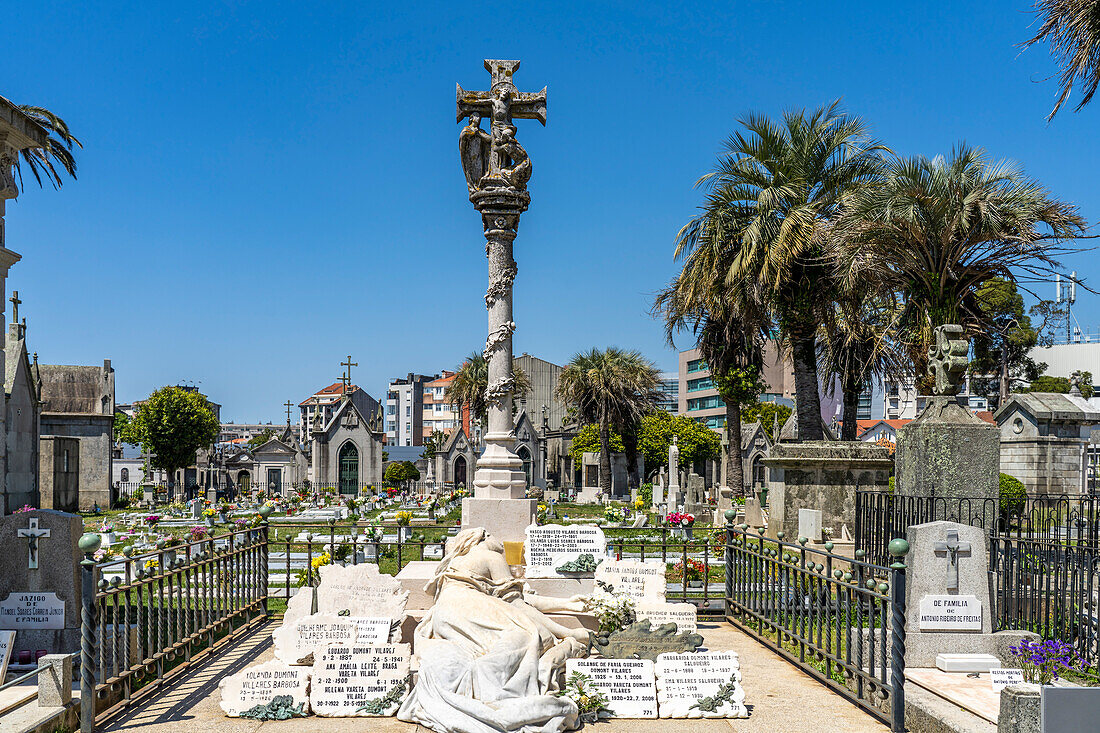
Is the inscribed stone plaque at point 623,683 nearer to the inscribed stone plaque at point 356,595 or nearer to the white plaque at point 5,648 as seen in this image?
the inscribed stone plaque at point 356,595

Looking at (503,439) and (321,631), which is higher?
(503,439)

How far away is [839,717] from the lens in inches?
283

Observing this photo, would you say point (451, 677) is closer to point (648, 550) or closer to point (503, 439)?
point (503, 439)

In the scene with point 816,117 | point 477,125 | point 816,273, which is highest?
point 816,117

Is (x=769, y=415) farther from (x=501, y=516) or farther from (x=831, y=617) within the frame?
(x=831, y=617)

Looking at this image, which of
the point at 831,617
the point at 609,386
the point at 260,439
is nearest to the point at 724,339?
the point at 831,617

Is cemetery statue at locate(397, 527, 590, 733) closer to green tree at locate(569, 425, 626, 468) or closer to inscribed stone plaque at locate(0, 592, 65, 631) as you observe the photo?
inscribed stone plaque at locate(0, 592, 65, 631)

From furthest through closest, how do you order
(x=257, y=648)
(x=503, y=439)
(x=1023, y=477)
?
(x=1023, y=477)
(x=503, y=439)
(x=257, y=648)

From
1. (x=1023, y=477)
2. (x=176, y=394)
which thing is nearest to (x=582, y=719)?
(x=1023, y=477)

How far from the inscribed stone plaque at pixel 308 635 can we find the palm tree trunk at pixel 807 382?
35.1ft

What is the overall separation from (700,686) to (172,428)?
5627cm

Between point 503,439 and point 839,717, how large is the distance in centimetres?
538

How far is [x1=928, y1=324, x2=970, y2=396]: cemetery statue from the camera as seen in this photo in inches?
417

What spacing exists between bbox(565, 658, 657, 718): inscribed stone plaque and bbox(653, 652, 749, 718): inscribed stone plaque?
99mm
